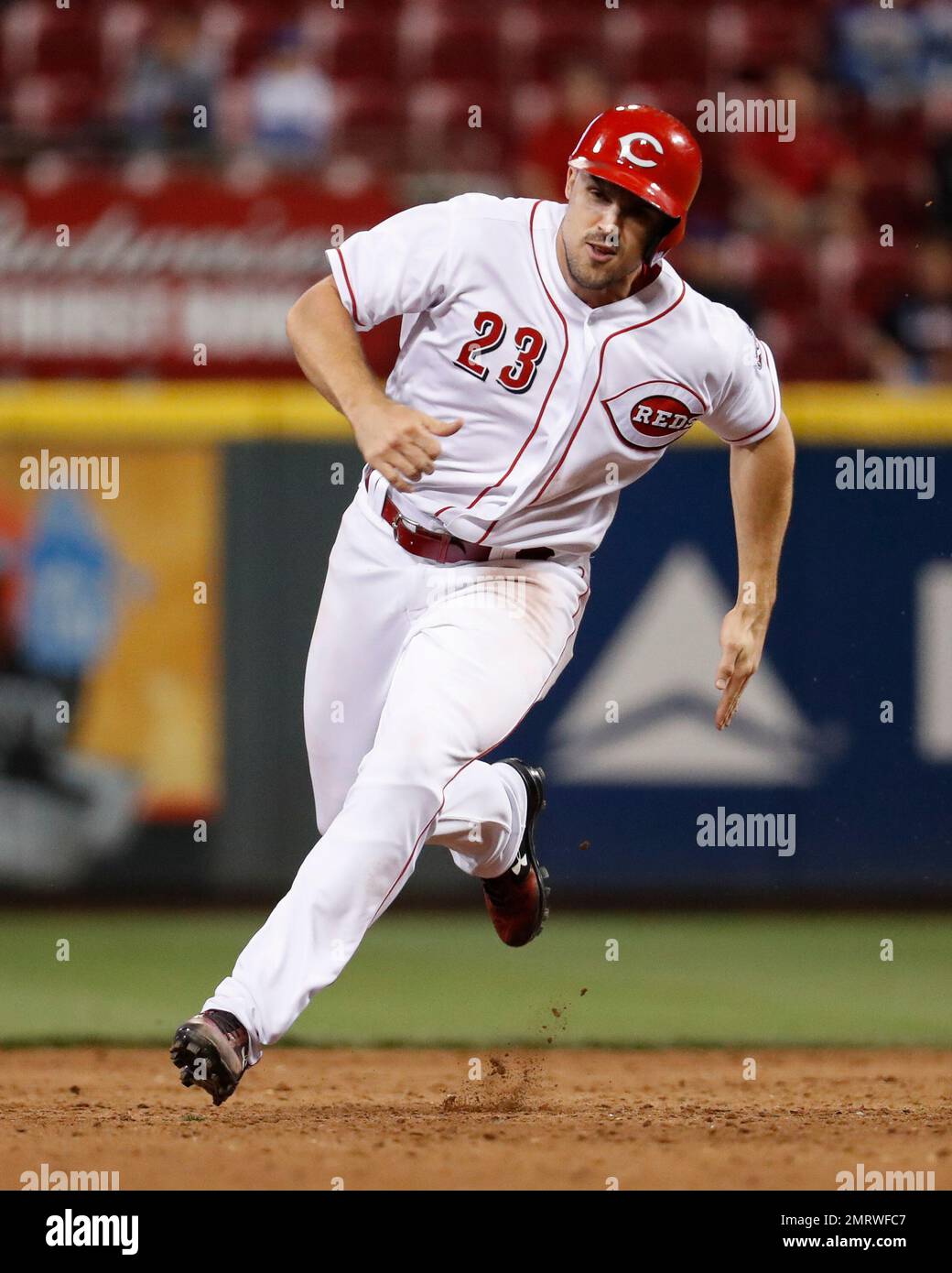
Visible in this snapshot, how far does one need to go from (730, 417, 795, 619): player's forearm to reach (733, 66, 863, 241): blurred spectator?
14.3 ft

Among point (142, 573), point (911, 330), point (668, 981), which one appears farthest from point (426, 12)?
point (668, 981)

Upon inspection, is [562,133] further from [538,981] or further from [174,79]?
[538,981]

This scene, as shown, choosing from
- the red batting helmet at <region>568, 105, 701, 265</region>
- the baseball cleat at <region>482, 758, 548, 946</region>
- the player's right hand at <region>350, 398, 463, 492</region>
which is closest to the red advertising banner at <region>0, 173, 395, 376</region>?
the baseball cleat at <region>482, 758, 548, 946</region>

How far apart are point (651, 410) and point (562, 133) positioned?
4.56 m

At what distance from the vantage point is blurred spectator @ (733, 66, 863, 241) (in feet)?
27.1

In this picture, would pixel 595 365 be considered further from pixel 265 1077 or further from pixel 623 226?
pixel 265 1077

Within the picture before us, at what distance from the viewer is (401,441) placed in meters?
3.28

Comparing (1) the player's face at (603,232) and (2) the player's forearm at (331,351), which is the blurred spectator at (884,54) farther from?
(2) the player's forearm at (331,351)

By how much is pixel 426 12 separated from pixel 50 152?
2.33 meters

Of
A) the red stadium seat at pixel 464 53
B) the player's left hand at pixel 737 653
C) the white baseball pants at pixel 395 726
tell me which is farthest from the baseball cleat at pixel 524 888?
the red stadium seat at pixel 464 53

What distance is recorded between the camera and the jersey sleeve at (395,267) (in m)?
3.72

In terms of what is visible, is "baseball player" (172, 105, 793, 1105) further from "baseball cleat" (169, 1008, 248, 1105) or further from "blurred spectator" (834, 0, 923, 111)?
"blurred spectator" (834, 0, 923, 111)

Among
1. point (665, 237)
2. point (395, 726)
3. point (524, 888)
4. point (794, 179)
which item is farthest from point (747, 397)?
point (794, 179)

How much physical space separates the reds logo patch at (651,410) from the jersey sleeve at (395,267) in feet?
1.44
